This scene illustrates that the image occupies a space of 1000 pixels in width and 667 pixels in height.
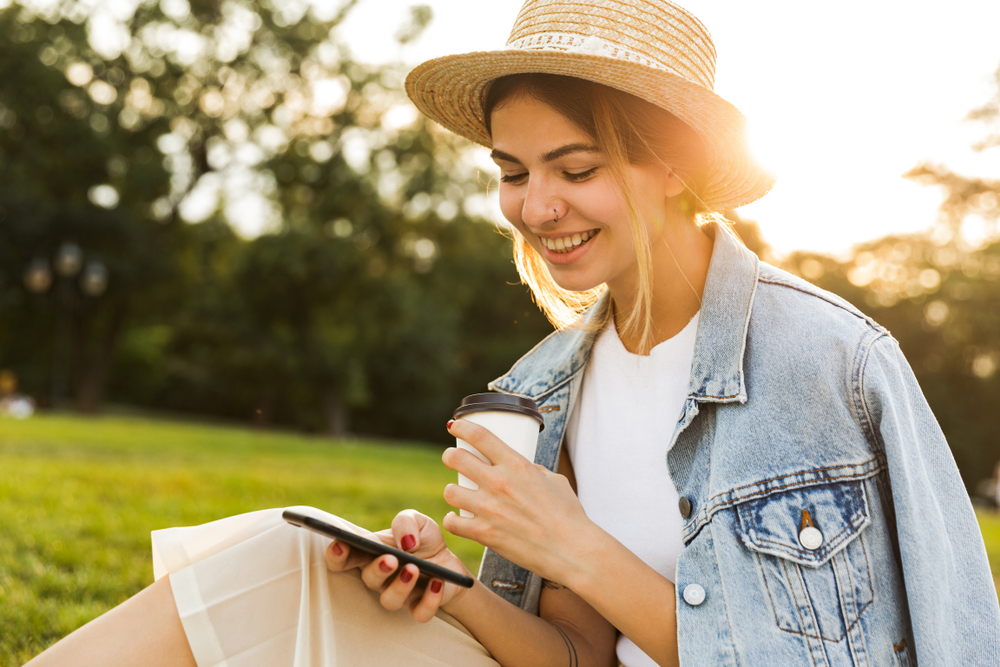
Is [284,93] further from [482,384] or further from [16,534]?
[16,534]

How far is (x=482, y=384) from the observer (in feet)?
115

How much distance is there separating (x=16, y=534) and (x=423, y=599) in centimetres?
369

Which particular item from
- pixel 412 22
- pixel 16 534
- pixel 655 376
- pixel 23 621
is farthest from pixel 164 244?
pixel 655 376

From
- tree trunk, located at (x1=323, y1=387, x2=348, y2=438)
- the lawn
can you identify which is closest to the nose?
the lawn

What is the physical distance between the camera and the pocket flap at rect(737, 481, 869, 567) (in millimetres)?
1647

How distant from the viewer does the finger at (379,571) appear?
163 cm

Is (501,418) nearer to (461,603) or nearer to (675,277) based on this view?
(461,603)

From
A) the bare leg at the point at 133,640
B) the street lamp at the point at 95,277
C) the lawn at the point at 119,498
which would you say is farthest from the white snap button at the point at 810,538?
the street lamp at the point at 95,277

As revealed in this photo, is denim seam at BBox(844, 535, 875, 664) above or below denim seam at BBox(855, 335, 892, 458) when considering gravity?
below

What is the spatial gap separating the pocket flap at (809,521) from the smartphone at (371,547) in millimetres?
643

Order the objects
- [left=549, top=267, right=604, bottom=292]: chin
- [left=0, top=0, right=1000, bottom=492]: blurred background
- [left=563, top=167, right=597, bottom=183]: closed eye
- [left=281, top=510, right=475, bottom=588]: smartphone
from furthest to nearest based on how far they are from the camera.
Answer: [left=0, top=0, right=1000, bottom=492]: blurred background < [left=549, top=267, right=604, bottom=292]: chin < [left=563, top=167, right=597, bottom=183]: closed eye < [left=281, top=510, right=475, bottom=588]: smartphone

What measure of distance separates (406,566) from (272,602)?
31cm

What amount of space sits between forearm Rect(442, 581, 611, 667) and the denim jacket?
392 mm

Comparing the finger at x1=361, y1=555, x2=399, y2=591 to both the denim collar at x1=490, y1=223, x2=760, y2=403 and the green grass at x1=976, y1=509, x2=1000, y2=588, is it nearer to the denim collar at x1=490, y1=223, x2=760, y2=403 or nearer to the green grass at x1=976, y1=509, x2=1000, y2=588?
the denim collar at x1=490, y1=223, x2=760, y2=403
